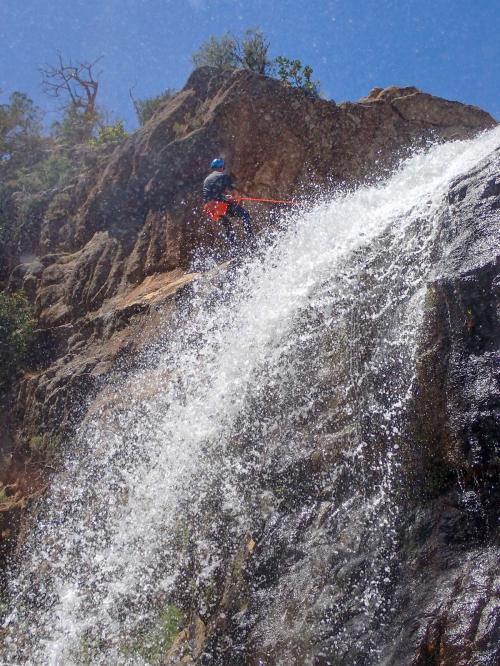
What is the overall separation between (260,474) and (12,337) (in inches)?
313

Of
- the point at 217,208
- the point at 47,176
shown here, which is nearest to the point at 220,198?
the point at 217,208

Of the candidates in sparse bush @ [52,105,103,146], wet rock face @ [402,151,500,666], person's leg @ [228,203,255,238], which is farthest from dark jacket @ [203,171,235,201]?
sparse bush @ [52,105,103,146]

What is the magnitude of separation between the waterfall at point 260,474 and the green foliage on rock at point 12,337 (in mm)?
3316

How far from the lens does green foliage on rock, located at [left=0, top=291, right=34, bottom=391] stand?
12.3 meters

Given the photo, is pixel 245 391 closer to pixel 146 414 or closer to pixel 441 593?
pixel 146 414

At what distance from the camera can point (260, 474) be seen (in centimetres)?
601

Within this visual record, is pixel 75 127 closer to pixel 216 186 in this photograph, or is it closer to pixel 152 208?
pixel 152 208

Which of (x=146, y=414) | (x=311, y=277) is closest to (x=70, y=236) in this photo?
(x=146, y=414)

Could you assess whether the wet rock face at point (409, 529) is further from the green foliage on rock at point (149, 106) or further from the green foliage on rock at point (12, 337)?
the green foliage on rock at point (149, 106)

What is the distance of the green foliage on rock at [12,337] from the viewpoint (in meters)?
12.3

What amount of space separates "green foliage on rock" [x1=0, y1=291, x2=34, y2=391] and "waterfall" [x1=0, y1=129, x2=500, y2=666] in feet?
10.9

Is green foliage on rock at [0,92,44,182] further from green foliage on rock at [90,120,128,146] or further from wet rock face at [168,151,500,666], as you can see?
wet rock face at [168,151,500,666]

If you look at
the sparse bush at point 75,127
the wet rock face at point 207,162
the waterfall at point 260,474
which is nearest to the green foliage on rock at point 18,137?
the sparse bush at point 75,127

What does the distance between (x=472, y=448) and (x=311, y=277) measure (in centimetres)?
360
